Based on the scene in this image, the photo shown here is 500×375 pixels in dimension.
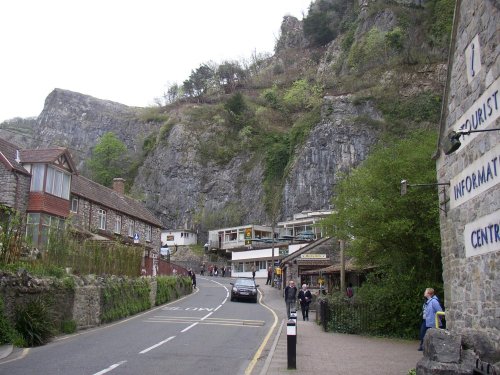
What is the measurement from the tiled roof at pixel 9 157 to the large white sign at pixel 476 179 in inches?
1051

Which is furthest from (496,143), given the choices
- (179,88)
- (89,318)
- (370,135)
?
(179,88)

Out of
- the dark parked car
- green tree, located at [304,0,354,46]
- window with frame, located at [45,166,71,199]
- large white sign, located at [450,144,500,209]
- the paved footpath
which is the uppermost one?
green tree, located at [304,0,354,46]

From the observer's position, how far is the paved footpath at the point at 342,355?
10.6 meters

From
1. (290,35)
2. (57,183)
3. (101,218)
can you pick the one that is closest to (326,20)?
(290,35)

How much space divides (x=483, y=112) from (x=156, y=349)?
9.41 meters

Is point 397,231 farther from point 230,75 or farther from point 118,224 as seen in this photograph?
point 230,75

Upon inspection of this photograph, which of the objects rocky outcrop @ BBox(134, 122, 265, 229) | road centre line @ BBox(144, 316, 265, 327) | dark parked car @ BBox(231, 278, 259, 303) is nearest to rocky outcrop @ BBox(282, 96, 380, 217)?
rocky outcrop @ BBox(134, 122, 265, 229)

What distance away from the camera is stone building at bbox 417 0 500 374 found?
845cm

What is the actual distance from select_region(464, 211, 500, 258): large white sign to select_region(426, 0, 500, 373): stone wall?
0.06 feet

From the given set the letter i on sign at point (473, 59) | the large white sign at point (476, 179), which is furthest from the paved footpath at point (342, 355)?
the letter i on sign at point (473, 59)

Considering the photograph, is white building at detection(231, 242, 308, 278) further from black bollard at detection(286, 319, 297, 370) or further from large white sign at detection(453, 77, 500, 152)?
large white sign at detection(453, 77, 500, 152)

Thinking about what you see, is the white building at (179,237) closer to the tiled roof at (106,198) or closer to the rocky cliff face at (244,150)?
the rocky cliff face at (244,150)

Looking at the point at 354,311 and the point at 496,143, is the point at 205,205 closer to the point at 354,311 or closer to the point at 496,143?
the point at 354,311

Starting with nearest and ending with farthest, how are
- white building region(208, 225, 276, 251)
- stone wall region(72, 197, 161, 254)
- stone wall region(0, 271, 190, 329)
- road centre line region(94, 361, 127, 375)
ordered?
1. road centre line region(94, 361, 127, 375)
2. stone wall region(0, 271, 190, 329)
3. stone wall region(72, 197, 161, 254)
4. white building region(208, 225, 276, 251)
